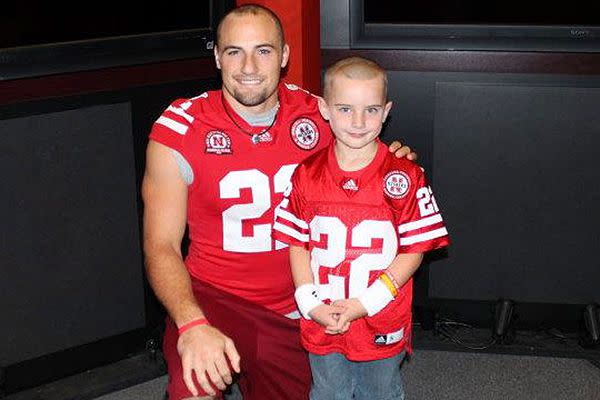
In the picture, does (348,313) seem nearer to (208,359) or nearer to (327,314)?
(327,314)

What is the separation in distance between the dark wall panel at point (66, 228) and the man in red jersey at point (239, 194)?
0.57m

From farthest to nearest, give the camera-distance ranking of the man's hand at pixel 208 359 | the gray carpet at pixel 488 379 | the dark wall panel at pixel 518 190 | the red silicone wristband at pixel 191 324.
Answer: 1. the dark wall panel at pixel 518 190
2. the gray carpet at pixel 488 379
3. the red silicone wristband at pixel 191 324
4. the man's hand at pixel 208 359

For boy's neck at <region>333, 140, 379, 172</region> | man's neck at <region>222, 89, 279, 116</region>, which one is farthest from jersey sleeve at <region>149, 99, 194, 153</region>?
boy's neck at <region>333, 140, 379, 172</region>

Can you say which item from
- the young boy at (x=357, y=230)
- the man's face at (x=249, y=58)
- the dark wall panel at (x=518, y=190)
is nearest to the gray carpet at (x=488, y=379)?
the dark wall panel at (x=518, y=190)

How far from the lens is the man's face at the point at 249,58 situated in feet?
7.79

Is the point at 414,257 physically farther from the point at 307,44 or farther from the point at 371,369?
the point at 307,44

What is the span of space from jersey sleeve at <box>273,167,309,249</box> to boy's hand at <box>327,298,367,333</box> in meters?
0.18

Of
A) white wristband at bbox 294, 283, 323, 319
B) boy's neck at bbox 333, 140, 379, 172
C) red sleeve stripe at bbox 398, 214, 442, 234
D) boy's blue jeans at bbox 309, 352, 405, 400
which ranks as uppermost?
boy's neck at bbox 333, 140, 379, 172

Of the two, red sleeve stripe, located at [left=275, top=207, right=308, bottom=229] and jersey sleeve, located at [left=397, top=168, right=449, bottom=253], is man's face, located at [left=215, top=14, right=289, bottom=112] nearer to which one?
red sleeve stripe, located at [left=275, top=207, right=308, bottom=229]

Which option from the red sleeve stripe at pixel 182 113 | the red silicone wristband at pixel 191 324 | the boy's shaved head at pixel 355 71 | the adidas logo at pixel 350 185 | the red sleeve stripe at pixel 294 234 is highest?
the boy's shaved head at pixel 355 71

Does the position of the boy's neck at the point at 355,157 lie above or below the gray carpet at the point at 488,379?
above

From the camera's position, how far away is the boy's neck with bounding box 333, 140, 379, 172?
2211 mm

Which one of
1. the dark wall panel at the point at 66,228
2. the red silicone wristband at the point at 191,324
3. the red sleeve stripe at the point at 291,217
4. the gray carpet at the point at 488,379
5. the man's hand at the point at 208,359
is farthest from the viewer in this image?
the gray carpet at the point at 488,379

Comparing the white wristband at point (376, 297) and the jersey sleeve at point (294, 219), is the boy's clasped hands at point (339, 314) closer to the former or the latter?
the white wristband at point (376, 297)
